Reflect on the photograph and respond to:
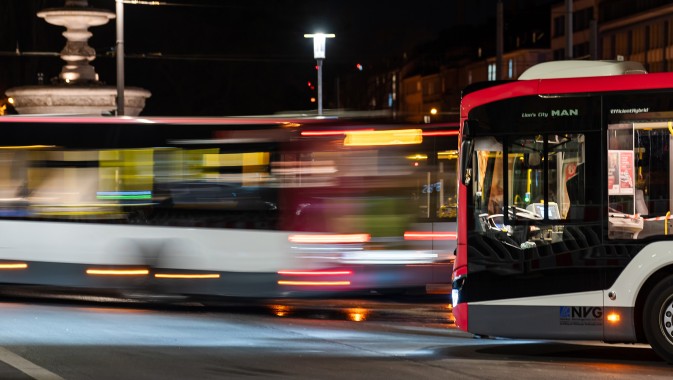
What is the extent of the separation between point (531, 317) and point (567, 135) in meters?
1.78

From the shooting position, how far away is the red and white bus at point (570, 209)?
11273mm

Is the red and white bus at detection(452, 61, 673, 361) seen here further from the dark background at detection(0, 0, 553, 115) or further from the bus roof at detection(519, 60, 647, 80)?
the dark background at detection(0, 0, 553, 115)

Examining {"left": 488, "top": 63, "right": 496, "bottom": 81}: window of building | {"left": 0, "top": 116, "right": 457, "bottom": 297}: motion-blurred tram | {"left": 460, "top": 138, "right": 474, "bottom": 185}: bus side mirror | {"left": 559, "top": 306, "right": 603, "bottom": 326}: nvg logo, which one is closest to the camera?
{"left": 559, "top": 306, "right": 603, "bottom": 326}: nvg logo

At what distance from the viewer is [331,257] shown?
15797mm

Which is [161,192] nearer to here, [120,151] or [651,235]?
[120,151]

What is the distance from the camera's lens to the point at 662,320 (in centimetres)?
1109

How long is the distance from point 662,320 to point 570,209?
1328mm

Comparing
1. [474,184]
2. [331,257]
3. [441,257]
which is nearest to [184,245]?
[331,257]

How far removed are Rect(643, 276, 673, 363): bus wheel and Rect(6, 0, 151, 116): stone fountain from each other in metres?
27.1

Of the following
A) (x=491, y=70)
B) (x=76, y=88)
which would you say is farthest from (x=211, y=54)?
(x=491, y=70)

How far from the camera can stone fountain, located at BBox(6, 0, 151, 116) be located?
3703 cm

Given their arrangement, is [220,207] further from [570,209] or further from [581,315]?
[581,315]

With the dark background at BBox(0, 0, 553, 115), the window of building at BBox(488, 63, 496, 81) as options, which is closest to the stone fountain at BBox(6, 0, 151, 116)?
the dark background at BBox(0, 0, 553, 115)

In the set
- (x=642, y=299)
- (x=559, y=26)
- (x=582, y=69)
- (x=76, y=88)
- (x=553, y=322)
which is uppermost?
(x=559, y=26)
